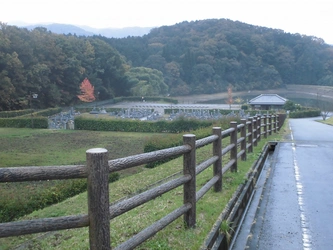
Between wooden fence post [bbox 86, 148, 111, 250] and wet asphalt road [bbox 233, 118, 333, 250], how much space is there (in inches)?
90.7

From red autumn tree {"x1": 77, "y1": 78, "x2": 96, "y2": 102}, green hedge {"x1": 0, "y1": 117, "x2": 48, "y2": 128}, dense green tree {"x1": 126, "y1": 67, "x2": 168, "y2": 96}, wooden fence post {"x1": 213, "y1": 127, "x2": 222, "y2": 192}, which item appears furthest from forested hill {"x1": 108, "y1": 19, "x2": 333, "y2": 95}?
wooden fence post {"x1": 213, "y1": 127, "x2": 222, "y2": 192}

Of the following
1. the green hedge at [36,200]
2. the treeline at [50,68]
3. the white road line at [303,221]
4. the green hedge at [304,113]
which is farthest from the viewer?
the green hedge at [304,113]

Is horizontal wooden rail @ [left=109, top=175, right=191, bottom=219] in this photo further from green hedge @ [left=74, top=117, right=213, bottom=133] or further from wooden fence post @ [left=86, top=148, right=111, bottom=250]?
green hedge @ [left=74, top=117, right=213, bottom=133]

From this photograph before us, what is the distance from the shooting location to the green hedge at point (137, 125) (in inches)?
1241

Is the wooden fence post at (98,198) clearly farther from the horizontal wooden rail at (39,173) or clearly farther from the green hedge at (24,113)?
the green hedge at (24,113)

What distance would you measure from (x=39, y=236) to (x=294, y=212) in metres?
3.87

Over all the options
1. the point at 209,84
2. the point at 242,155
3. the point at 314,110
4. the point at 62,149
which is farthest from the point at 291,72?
the point at 242,155

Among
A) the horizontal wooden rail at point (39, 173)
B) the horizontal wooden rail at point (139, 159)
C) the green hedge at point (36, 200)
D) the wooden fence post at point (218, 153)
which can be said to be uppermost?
the horizontal wooden rail at point (39, 173)

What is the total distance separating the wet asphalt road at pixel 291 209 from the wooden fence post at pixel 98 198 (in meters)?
2.30

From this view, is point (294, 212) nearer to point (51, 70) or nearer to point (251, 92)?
point (51, 70)

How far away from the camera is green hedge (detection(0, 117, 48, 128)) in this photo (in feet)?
122

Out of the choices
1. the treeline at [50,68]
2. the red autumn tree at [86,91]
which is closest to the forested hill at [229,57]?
the treeline at [50,68]

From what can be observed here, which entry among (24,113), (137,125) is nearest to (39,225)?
(137,125)

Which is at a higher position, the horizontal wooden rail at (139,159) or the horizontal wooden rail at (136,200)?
the horizontal wooden rail at (139,159)
